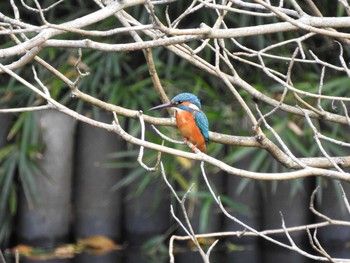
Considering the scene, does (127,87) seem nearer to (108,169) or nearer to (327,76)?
(108,169)

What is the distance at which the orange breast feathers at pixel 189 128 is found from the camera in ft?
12.7

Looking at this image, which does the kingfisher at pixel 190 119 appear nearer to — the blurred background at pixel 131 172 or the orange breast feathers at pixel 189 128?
the orange breast feathers at pixel 189 128

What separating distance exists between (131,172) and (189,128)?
3.71m

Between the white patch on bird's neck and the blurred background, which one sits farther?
the blurred background

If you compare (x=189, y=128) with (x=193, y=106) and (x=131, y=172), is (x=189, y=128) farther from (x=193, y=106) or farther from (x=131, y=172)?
(x=131, y=172)

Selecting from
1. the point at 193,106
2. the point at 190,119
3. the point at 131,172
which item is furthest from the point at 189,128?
the point at 131,172

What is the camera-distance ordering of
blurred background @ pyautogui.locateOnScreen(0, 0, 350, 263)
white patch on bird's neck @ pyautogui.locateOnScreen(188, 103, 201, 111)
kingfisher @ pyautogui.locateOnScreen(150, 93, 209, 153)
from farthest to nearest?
1. blurred background @ pyautogui.locateOnScreen(0, 0, 350, 263)
2. white patch on bird's neck @ pyautogui.locateOnScreen(188, 103, 201, 111)
3. kingfisher @ pyautogui.locateOnScreen(150, 93, 209, 153)

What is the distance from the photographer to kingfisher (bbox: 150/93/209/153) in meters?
3.85

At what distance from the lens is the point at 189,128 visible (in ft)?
12.8

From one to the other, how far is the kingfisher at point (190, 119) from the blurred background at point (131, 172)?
263 centimetres

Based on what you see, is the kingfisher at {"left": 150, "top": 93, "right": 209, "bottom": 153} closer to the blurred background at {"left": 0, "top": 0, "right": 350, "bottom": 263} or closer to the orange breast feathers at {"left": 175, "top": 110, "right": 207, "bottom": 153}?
the orange breast feathers at {"left": 175, "top": 110, "right": 207, "bottom": 153}

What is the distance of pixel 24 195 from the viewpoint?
7.55 m

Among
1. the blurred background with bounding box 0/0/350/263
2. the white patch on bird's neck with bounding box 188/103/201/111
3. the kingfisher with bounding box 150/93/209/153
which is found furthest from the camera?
the blurred background with bounding box 0/0/350/263

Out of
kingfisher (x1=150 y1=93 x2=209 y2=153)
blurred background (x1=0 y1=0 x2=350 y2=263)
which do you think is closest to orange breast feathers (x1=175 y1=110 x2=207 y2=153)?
kingfisher (x1=150 y1=93 x2=209 y2=153)
